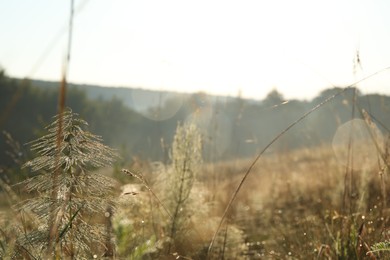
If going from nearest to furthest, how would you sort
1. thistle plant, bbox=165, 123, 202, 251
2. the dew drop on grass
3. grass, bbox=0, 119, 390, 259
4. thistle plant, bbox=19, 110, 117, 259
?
thistle plant, bbox=19, 110, 117, 259, grass, bbox=0, 119, 390, 259, the dew drop on grass, thistle plant, bbox=165, 123, 202, 251

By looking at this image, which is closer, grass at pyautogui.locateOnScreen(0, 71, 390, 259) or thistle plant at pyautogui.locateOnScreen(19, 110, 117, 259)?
thistle plant at pyautogui.locateOnScreen(19, 110, 117, 259)

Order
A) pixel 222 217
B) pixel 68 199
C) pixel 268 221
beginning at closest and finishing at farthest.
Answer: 1. pixel 68 199
2. pixel 222 217
3. pixel 268 221

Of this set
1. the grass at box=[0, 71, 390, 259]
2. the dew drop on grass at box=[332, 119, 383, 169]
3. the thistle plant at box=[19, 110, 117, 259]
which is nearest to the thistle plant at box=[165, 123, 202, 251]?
the grass at box=[0, 71, 390, 259]

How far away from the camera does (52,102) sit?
28547 millimetres

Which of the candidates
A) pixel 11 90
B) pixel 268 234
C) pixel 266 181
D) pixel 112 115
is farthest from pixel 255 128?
pixel 268 234

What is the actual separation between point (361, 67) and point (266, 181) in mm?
5184

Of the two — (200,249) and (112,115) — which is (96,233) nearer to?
(200,249)

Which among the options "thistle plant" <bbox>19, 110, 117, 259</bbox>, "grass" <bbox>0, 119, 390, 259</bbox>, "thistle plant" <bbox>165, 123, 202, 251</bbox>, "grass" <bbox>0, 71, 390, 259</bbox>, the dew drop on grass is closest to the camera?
"thistle plant" <bbox>19, 110, 117, 259</bbox>

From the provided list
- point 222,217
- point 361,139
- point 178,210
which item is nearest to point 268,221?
point 178,210

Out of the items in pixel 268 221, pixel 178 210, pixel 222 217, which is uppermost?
pixel 222 217

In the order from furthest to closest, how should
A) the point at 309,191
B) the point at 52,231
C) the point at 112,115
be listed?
the point at 112,115
the point at 309,191
the point at 52,231

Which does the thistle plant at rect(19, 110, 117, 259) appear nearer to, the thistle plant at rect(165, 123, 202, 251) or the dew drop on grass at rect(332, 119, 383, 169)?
the dew drop on grass at rect(332, 119, 383, 169)

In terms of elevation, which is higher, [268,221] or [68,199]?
[68,199]

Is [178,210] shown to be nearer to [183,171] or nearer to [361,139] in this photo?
[183,171]
